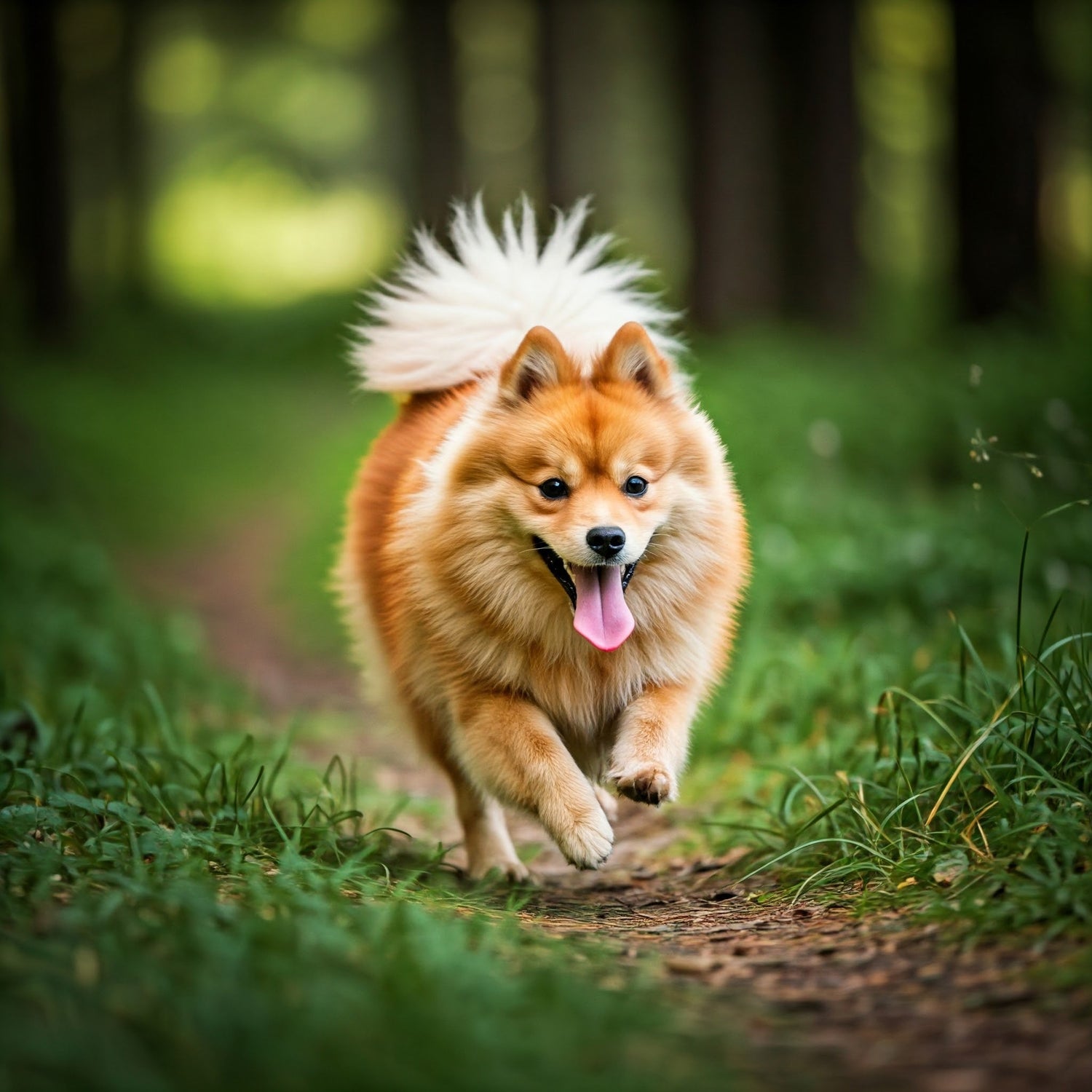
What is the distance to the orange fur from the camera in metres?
3.10

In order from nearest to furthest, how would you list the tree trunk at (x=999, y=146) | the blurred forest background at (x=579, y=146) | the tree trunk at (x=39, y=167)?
the tree trunk at (x=999, y=146)
the blurred forest background at (x=579, y=146)
the tree trunk at (x=39, y=167)

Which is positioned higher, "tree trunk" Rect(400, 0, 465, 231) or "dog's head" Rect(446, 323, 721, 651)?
"tree trunk" Rect(400, 0, 465, 231)

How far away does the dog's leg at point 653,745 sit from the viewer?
2961 mm

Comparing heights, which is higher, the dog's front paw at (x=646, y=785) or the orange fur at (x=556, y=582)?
the orange fur at (x=556, y=582)

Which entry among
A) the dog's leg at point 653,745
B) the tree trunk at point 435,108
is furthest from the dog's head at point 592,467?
the tree trunk at point 435,108

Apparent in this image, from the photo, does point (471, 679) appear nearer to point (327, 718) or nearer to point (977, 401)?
point (327, 718)

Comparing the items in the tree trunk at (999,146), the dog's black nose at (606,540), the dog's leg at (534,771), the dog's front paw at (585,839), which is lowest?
the dog's front paw at (585,839)

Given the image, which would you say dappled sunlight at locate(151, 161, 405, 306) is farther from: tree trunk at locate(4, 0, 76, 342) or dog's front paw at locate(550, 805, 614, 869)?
dog's front paw at locate(550, 805, 614, 869)

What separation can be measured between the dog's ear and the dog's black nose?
534 millimetres

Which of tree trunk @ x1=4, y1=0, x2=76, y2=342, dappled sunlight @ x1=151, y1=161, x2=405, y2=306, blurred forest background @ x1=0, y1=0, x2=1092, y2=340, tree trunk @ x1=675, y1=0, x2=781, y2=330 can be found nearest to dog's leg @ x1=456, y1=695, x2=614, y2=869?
blurred forest background @ x1=0, y1=0, x2=1092, y2=340

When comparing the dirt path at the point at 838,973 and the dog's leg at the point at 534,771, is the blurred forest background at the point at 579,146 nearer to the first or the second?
the dirt path at the point at 838,973

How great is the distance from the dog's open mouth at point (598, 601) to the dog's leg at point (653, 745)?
0.23 m

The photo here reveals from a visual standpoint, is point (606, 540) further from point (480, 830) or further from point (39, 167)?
point (39, 167)

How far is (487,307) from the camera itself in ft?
12.6
